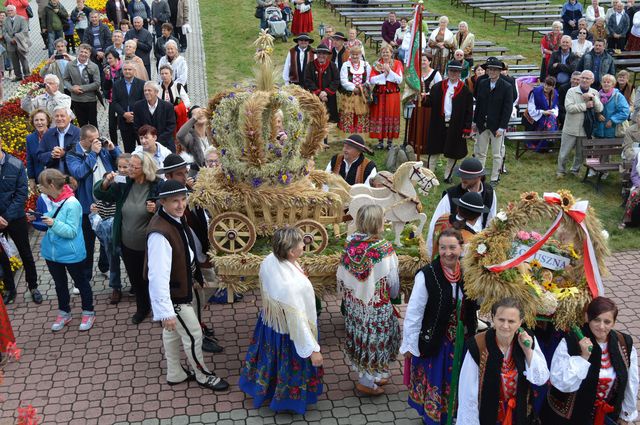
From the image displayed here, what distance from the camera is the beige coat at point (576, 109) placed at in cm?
1123

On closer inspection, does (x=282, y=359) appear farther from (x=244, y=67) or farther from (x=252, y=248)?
(x=244, y=67)

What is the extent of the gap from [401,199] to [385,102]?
5.83m

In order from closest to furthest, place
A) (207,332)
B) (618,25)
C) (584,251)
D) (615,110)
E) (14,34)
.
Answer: (584,251)
(207,332)
(615,110)
(14,34)
(618,25)

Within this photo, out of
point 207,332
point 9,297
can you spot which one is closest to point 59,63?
point 9,297

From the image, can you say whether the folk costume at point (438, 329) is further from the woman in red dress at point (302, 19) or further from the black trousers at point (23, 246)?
the woman in red dress at point (302, 19)

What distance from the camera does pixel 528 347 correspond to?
4.64 metres

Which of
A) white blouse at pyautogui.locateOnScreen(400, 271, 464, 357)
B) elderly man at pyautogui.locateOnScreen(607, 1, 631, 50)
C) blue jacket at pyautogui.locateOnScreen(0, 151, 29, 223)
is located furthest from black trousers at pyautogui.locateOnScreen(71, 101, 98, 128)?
elderly man at pyautogui.locateOnScreen(607, 1, 631, 50)

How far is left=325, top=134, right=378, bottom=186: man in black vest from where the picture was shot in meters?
7.46

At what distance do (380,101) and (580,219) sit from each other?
7.58 m

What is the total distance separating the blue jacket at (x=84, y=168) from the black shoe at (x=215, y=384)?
272 centimetres

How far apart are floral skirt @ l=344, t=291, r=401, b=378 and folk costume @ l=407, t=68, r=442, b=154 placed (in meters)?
5.57

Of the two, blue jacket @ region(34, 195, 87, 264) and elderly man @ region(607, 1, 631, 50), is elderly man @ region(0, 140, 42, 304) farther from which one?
elderly man @ region(607, 1, 631, 50)

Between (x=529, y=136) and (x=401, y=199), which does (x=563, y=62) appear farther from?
(x=401, y=199)

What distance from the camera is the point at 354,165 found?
754cm
